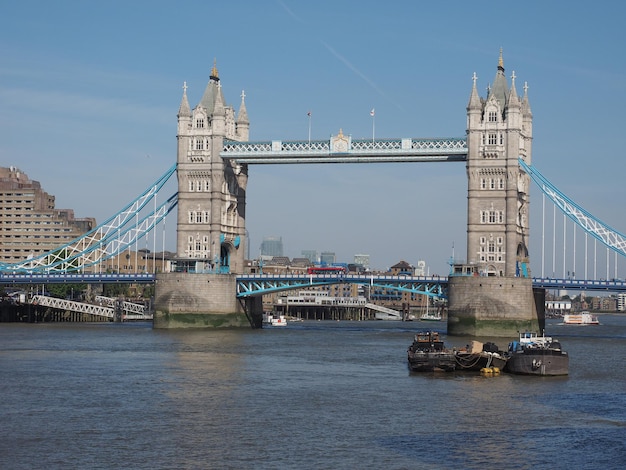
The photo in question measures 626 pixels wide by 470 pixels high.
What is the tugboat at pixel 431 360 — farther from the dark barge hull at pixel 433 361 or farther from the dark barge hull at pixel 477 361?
the dark barge hull at pixel 477 361

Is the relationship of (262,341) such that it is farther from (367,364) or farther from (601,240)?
(601,240)

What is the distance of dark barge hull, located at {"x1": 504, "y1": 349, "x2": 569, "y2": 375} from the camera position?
63.2m

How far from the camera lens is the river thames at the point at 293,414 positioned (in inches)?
1485

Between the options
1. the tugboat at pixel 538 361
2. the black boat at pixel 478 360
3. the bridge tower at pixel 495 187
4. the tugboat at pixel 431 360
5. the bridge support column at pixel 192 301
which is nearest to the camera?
the tugboat at pixel 538 361

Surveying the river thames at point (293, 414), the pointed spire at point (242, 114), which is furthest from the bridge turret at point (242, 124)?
the river thames at point (293, 414)

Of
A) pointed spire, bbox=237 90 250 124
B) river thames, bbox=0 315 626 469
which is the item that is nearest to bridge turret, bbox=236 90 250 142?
pointed spire, bbox=237 90 250 124

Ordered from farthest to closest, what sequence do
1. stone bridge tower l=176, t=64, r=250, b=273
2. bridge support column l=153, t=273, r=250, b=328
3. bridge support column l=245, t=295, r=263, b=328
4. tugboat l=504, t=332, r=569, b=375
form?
1. bridge support column l=245, t=295, r=263, b=328
2. stone bridge tower l=176, t=64, r=250, b=273
3. bridge support column l=153, t=273, r=250, b=328
4. tugboat l=504, t=332, r=569, b=375

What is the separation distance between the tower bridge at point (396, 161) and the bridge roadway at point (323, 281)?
0.40m

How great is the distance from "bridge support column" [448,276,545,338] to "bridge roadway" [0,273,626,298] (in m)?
4.45

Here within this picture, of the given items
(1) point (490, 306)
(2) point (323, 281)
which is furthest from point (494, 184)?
(2) point (323, 281)

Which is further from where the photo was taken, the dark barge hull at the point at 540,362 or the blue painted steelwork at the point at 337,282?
the blue painted steelwork at the point at 337,282

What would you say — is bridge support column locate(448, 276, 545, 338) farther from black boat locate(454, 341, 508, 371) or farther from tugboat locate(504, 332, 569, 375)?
tugboat locate(504, 332, 569, 375)

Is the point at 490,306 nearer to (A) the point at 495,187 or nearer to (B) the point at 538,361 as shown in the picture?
(A) the point at 495,187

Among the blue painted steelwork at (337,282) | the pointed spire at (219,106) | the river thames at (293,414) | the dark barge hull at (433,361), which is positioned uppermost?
the pointed spire at (219,106)
